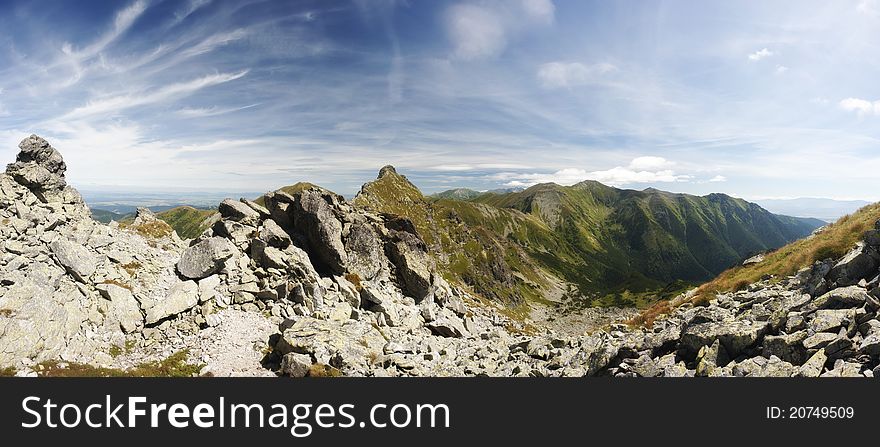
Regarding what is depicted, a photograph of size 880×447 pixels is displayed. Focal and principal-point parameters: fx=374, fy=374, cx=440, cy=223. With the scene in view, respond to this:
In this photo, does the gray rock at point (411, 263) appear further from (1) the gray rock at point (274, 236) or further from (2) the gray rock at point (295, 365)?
(2) the gray rock at point (295, 365)

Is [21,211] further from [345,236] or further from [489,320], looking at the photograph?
[489,320]

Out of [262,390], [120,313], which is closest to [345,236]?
[120,313]

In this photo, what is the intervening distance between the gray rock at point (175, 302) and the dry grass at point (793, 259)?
39571 mm

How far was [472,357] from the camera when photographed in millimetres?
32656

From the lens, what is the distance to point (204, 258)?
1448 inches

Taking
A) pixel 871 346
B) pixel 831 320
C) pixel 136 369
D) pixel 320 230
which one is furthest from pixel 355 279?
pixel 871 346

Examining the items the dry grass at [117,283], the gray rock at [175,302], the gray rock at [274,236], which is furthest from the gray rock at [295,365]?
the gray rock at [274,236]

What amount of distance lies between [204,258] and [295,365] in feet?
59.9

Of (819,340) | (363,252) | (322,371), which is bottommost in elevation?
(322,371)

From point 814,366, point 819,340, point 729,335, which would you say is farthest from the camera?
point 729,335

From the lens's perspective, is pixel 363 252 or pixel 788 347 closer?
pixel 788 347

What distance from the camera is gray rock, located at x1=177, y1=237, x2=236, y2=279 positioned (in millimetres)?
35688

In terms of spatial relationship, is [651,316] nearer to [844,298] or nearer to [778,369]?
[844,298]

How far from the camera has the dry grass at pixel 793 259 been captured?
2814cm
